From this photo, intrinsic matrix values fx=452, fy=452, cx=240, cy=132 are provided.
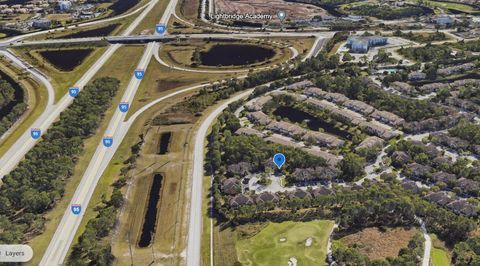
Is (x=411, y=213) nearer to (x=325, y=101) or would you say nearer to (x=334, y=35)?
(x=325, y=101)

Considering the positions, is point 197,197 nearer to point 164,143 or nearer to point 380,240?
point 164,143

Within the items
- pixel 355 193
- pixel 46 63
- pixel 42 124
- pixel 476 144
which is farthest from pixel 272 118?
pixel 46 63

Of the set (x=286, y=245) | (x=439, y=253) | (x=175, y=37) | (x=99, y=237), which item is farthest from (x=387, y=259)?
(x=175, y=37)

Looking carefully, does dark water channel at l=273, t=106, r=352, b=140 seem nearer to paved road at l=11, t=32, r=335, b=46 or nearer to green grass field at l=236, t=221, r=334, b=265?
green grass field at l=236, t=221, r=334, b=265

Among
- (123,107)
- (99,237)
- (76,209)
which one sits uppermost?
(76,209)

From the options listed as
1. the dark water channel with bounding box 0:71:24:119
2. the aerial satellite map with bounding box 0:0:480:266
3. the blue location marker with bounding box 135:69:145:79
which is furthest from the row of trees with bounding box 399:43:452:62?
the dark water channel with bounding box 0:71:24:119

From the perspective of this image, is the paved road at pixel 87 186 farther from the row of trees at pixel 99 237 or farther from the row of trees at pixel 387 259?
the row of trees at pixel 387 259
